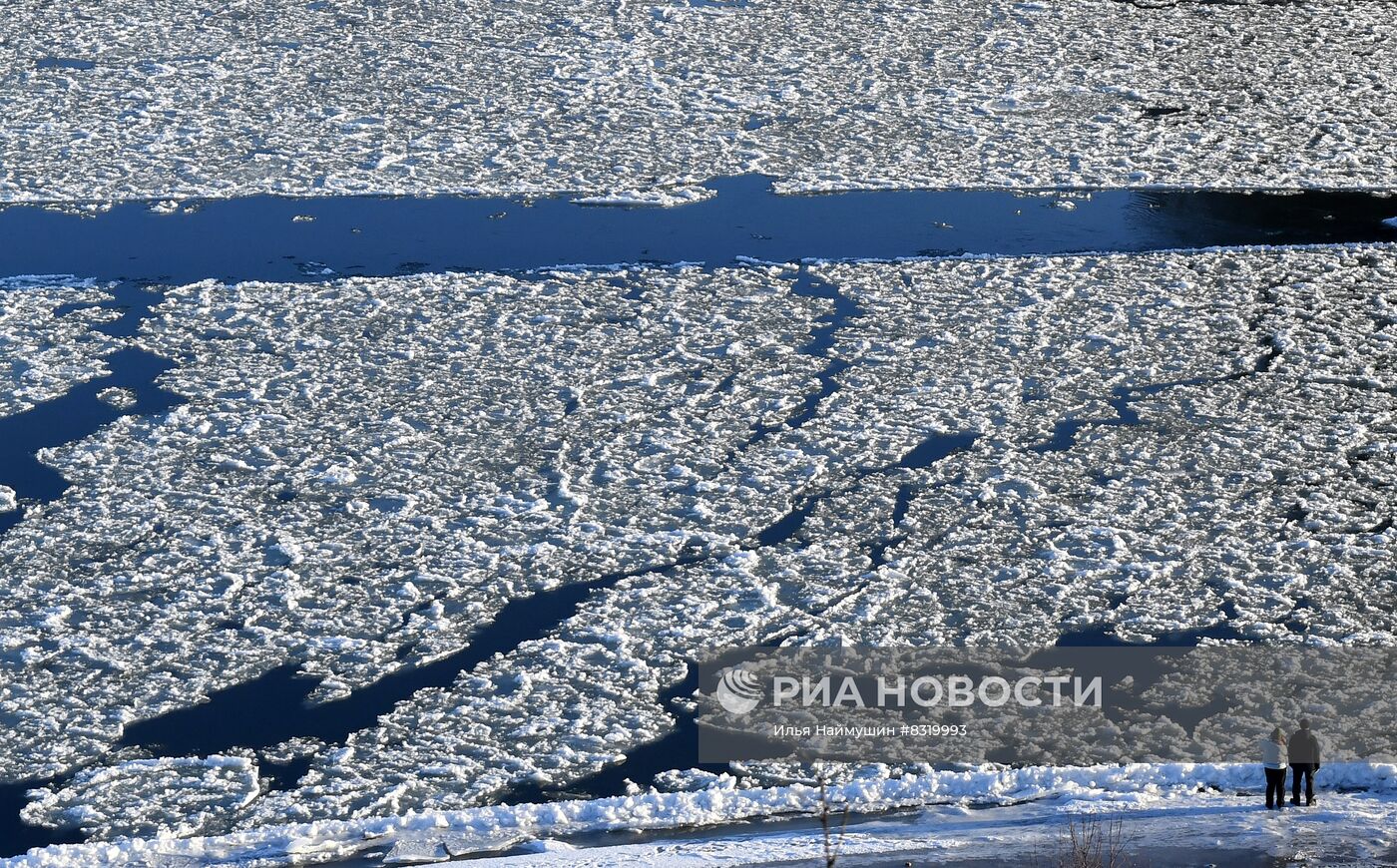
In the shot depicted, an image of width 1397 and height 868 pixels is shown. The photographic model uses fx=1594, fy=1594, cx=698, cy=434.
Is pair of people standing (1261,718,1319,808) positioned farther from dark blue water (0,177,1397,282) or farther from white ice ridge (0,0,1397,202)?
white ice ridge (0,0,1397,202)

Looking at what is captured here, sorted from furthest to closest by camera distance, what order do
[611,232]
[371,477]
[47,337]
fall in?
1. [611,232]
2. [47,337]
3. [371,477]

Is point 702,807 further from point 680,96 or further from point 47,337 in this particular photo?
point 680,96

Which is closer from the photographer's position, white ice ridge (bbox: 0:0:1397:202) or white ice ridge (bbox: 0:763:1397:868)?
white ice ridge (bbox: 0:763:1397:868)

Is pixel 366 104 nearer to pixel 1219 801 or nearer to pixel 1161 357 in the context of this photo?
pixel 1161 357

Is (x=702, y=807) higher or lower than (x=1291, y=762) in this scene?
lower

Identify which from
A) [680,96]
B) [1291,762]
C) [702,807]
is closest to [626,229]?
[680,96]

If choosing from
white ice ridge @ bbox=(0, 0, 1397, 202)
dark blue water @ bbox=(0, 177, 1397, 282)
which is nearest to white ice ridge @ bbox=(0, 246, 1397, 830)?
dark blue water @ bbox=(0, 177, 1397, 282)

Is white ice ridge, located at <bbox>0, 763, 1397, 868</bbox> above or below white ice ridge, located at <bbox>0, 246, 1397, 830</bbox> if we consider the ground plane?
below
